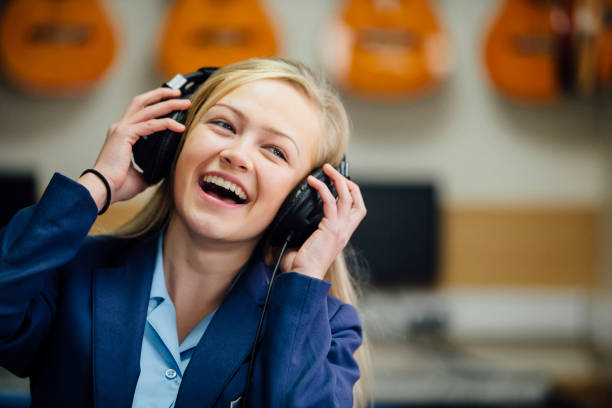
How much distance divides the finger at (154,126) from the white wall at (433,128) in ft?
5.20

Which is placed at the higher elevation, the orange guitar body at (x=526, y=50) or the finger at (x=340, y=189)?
the orange guitar body at (x=526, y=50)

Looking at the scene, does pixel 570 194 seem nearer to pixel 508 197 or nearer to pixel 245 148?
pixel 508 197

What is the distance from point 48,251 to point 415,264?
1.79 m

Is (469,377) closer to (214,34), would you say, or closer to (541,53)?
(541,53)

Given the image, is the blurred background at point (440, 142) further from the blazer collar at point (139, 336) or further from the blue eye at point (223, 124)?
the blue eye at point (223, 124)

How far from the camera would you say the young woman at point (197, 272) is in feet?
2.50

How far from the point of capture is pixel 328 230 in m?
0.89

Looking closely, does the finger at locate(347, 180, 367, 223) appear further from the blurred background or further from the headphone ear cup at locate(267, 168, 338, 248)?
the blurred background

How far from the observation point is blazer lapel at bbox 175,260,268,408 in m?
0.77

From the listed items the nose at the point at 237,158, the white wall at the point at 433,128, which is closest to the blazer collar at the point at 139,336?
the nose at the point at 237,158

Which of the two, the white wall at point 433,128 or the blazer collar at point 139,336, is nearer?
the blazer collar at point 139,336

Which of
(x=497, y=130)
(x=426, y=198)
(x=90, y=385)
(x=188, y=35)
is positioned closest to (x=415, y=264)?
(x=426, y=198)

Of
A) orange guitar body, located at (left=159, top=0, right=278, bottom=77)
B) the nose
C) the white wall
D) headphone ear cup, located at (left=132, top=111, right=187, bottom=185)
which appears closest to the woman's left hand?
the nose

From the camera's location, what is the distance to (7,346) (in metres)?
0.76
